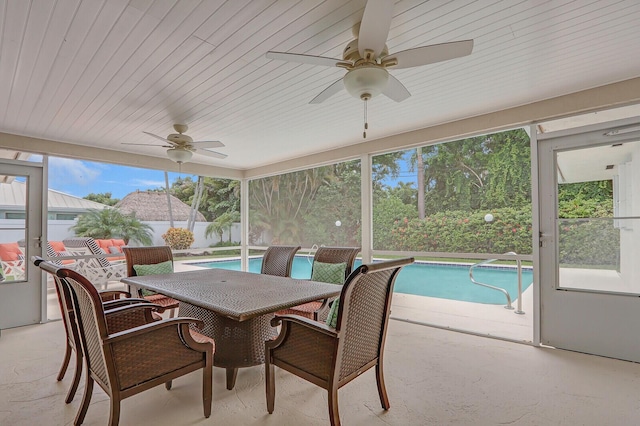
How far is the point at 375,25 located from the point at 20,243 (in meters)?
4.98

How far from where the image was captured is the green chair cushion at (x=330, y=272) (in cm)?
343

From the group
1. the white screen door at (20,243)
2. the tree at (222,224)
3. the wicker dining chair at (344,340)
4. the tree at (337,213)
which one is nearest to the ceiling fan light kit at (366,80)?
the wicker dining chair at (344,340)

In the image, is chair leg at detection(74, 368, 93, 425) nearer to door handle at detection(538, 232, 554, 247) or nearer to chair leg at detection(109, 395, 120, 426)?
chair leg at detection(109, 395, 120, 426)

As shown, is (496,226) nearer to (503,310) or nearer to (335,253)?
(503,310)

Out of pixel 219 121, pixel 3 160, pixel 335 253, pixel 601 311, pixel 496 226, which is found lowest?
pixel 601 311

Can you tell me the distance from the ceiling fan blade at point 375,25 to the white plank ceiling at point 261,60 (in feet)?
0.66

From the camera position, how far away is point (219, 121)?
371 cm

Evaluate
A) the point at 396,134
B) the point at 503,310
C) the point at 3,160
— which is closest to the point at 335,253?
the point at 396,134

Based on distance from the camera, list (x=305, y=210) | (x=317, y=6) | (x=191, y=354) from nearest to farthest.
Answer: (x=317, y=6) → (x=191, y=354) → (x=305, y=210)

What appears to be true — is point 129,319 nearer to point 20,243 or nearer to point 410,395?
point 410,395

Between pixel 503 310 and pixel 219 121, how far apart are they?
4.59m

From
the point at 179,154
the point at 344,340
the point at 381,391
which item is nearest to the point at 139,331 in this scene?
the point at 344,340

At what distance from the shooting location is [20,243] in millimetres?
4051

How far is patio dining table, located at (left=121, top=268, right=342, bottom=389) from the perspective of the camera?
204 cm
